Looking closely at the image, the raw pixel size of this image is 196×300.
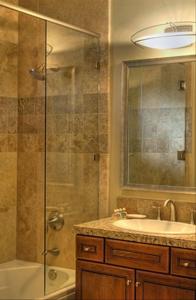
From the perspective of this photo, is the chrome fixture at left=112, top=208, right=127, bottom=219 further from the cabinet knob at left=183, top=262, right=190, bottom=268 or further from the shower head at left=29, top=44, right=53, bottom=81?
the shower head at left=29, top=44, right=53, bottom=81

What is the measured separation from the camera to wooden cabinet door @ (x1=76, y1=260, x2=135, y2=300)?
2.79 metres

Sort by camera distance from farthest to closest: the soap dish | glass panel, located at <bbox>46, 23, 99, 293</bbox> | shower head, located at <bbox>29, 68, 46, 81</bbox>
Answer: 1. shower head, located at <bbox>29, 68, 46, 81</bbox>
2. glass panel, located at <bbox>46, 23, 99, 293</bbox>
3. the soap dish

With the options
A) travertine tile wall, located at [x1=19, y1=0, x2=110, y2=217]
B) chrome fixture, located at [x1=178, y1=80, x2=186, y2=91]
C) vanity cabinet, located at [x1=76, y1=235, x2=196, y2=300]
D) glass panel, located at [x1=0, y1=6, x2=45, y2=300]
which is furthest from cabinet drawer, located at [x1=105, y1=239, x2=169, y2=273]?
chrome fixture, located at [x1=178, y1=80, x2=186, y2=91]

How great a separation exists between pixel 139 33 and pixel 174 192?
3.74 ft

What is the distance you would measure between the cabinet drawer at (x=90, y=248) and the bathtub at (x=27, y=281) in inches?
16.2

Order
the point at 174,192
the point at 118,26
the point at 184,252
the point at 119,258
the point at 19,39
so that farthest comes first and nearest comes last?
the point at 19,39, the point at 118,26, the point at 174,192, the point at 119,258, the point at 184,252

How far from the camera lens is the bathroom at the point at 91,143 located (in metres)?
3.00

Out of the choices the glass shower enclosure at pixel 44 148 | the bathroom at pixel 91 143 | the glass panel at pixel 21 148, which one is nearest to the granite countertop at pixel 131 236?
the bathroom at pixel 91 143

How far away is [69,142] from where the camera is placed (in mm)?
3479

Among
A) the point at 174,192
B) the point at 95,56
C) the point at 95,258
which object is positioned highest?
the point at 95,56

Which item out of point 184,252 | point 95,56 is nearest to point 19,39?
point 95,56

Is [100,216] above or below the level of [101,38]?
below

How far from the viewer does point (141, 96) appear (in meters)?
3.28

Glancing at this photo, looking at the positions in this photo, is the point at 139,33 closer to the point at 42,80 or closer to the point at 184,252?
the point at 42,80
